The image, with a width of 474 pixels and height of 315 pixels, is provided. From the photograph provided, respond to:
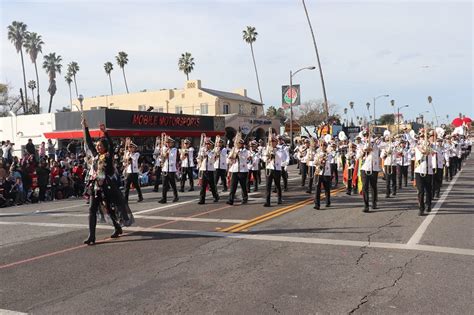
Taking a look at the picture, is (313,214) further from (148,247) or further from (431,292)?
(431,292)

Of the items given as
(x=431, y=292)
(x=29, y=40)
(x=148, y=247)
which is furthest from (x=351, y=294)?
(x=29, y=40)

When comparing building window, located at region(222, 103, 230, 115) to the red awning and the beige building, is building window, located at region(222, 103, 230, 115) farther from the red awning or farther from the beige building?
the red awning

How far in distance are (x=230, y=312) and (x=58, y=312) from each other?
1825mm

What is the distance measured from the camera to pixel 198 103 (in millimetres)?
53844

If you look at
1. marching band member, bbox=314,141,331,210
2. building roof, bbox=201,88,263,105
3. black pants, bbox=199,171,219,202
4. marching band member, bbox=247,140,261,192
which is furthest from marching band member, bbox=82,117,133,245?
building roof, bbox=201,88,263,105

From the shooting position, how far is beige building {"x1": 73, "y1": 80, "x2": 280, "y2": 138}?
52.2m

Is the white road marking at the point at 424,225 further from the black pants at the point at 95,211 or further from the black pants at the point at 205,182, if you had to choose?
the black pants at the point at 205,182

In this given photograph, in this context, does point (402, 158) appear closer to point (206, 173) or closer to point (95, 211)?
point (206, 173)

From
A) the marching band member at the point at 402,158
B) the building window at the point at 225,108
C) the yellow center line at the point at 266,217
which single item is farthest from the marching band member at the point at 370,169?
the building window at the point at 225,108

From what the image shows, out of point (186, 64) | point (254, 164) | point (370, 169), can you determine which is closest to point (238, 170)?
point (370, 169)

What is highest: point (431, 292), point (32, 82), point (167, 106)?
point (32, 82)

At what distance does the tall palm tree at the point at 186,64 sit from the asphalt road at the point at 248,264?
212ft

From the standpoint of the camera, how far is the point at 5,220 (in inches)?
460

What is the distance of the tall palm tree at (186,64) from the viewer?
242 feet
